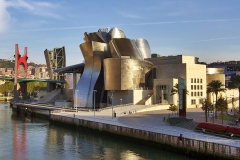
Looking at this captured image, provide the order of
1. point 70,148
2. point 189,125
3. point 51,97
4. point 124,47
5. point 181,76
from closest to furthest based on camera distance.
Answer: point 70,148
point 189,125
point 181,76
point 124,47
point 51,97

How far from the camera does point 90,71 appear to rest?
6431 cm

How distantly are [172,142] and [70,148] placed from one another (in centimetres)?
1001

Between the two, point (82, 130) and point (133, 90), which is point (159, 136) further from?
point (133, 90)

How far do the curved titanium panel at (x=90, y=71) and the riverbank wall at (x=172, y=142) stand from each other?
76.6 ft

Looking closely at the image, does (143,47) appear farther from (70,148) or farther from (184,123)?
(70,148)

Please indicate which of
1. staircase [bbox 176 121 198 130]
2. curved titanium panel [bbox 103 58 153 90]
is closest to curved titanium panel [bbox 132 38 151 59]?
curved titanium panel [bbox 103 58 153 90]

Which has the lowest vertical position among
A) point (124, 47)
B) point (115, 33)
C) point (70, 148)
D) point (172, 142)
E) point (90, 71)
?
point (70, 148)

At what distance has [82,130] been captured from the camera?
40.3 metres

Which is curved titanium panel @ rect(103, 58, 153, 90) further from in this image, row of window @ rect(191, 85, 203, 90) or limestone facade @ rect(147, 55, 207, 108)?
row of window @ rect(191, 85, 203, 90)

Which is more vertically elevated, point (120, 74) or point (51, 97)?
point (120, 74)

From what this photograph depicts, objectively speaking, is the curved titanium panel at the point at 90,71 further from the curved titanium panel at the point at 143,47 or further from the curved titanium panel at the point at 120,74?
the curved titanium panel at the point at 143,47

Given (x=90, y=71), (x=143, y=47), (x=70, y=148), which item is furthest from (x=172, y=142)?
(x=143, y=47)

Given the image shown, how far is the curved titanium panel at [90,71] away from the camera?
6259cm

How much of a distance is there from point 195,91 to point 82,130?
30.5m
